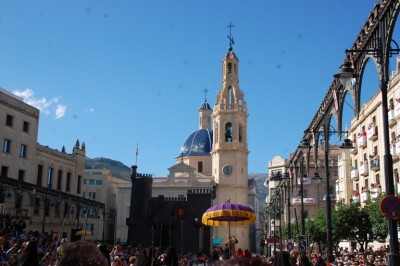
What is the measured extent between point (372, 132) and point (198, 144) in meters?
50.2

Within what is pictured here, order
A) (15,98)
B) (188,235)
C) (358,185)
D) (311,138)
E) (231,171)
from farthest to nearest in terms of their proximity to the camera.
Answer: (231,171), (188,235), (358,185), (15,98), (311,138)

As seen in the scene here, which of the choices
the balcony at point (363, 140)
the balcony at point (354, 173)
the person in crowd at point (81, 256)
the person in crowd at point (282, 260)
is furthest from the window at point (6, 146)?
the person in crowd at point (81, 256)

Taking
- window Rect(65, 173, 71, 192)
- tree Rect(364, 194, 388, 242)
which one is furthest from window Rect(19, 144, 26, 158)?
tree Rect(364, 194, 388, 242)

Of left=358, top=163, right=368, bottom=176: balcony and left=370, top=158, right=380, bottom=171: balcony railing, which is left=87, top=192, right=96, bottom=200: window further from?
left=370, top=158, right=380, bottom=171: balcony railing

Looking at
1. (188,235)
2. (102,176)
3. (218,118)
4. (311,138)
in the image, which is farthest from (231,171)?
(311,138)

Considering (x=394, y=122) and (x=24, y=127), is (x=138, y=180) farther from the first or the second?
(x=394, y=122)

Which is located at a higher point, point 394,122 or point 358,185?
point 394,122

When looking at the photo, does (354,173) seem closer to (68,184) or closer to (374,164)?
(374,164)

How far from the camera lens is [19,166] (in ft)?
144

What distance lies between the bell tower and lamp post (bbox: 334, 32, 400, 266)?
62.6 meters

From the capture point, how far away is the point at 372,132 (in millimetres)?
43344

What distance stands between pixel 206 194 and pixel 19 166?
95.2ft

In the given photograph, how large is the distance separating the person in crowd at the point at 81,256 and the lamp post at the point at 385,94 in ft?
28.9

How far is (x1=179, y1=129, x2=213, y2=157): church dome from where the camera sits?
90206 mm
